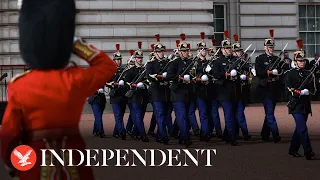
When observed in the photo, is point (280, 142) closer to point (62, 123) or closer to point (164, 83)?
point (164, 83)

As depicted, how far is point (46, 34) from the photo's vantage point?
4219mm

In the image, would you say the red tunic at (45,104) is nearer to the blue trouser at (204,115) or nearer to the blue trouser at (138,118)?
the blue trouser at (204,115)

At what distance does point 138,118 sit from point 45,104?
9.09m

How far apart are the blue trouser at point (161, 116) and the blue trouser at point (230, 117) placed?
105cm

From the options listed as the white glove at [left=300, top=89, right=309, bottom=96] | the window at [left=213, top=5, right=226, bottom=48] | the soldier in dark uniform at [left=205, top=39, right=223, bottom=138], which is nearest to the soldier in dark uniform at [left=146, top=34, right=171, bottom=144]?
the soldier in dark uniform at [left=205, top=39, right=223, bottom=138]

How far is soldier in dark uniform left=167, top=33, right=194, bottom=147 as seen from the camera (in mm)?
11789

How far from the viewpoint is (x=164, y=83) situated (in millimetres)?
12586

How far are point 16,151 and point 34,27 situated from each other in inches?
29.1

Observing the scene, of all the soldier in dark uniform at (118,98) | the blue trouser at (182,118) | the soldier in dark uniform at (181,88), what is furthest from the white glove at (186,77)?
the soldier in dark uniform at (118,98)

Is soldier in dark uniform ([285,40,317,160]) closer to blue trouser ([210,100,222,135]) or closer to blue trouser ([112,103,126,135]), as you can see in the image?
blue trouser ([210,100,222,135])

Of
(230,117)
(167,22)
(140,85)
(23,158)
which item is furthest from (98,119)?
(23,158)

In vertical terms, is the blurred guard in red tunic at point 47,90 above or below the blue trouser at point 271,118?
above

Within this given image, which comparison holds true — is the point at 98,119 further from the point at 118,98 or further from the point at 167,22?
the point at 167,22

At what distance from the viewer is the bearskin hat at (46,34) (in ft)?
13.8
